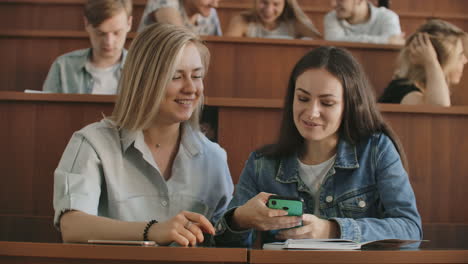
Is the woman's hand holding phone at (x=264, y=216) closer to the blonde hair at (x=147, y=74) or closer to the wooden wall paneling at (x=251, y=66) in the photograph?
the blonde hair at (x=147, y=74)

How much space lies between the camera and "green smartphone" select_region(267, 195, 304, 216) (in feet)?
2.08

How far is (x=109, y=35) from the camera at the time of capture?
1.31 meters

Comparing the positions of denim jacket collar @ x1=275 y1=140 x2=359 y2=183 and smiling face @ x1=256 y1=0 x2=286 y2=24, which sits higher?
smiling face @ x1=256 y1=0 x2=286 y2=24

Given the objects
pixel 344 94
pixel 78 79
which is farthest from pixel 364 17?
pixel 344 94

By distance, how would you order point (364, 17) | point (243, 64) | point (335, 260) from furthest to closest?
point (364, 17) < point (243, 64) < point (335, 260)

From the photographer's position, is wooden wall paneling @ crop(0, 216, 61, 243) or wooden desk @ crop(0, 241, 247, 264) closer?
wooden desk @ crop(0, 241, 247, 264)

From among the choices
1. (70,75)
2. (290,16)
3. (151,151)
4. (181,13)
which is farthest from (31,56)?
(151,151)

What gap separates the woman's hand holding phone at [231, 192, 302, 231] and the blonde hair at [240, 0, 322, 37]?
0.96m

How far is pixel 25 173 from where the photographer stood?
998 millimetres

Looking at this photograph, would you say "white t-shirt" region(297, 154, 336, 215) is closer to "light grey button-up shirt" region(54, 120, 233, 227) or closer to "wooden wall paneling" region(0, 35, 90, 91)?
"light grey button-up shirt" region(54, 120, 233, 227)

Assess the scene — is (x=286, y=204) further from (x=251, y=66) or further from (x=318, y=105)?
(x=251, y=66)

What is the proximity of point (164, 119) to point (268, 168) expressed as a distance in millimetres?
140

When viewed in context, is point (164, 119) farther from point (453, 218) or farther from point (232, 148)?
point (453, 218)

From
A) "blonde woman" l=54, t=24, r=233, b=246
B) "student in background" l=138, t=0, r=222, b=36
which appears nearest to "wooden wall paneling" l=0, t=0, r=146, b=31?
"student in background" l=138, t=0, r=222, b=36
